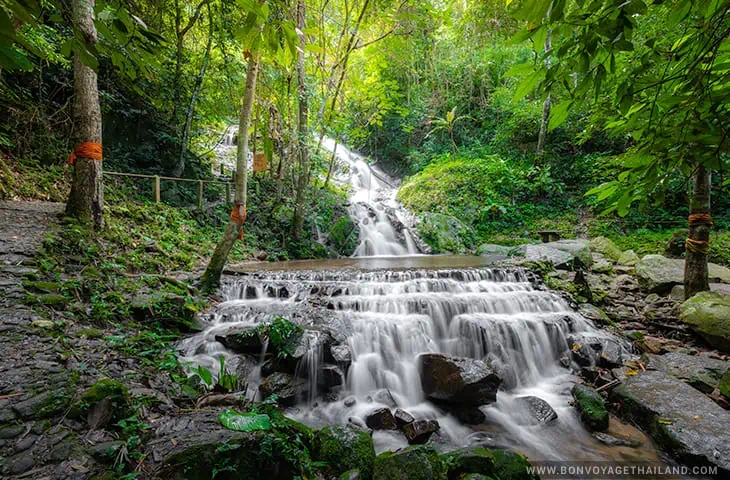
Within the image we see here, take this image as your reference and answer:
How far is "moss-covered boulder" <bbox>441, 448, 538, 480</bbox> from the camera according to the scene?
2443 millimetres

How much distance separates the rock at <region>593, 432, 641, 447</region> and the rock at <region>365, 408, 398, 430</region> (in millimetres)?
2160

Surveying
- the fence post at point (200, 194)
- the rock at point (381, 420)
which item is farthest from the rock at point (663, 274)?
the fence post at point (200, 194)

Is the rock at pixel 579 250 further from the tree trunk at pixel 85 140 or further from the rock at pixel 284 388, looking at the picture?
the tree trunk at pixel 85 140

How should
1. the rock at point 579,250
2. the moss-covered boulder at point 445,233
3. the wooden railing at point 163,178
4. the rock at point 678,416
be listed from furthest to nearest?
the moss-covered boulder at point 445,233 < the wooden railing at point 163,178 < the rock at point 579,250 < the rock at point 678,416

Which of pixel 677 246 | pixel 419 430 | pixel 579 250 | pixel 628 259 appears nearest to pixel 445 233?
pixel 579 250

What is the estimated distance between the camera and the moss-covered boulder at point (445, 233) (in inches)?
488

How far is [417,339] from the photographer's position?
198 inches

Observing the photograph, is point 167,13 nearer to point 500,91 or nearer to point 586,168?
point 500,91

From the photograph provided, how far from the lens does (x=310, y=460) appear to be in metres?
2.37

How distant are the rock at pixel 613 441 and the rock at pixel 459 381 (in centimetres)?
107

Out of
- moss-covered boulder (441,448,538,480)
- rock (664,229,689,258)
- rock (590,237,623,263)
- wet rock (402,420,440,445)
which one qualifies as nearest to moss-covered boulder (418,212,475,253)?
rock (590,237,623,263)

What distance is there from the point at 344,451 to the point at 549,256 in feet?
24.5

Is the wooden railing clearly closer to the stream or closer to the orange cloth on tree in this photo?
the orange cloth on tree

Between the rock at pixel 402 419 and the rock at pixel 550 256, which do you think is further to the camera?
the rock at pixel 550 256
